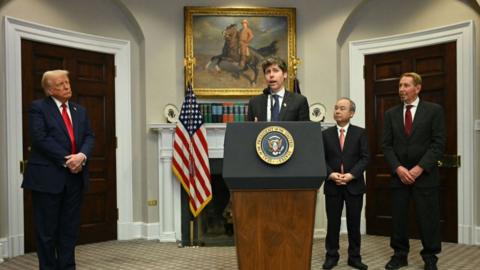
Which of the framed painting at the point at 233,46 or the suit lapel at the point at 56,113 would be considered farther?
the framed painting at the point at 233,46

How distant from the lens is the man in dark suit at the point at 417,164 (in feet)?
12.4

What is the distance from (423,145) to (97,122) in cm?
352

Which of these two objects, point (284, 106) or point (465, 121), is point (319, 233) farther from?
point (284, 106)

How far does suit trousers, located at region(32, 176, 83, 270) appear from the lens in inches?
130

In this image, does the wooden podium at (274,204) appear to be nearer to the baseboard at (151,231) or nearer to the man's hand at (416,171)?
the man's hand at (416,171)

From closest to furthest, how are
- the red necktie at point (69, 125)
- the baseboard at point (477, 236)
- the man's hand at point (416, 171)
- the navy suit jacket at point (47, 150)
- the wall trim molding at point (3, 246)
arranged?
the navy suit jacket at point (47, 150) < the red necktie at point (69, 125) < the man's hand at point (416, 171) < the wall trim molding at point (3, 246) < the baseboard at point (477, 236)

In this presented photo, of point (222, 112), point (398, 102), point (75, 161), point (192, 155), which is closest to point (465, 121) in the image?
point (398, 102)

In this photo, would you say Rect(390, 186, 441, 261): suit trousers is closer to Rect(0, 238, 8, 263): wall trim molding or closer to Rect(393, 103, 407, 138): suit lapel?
Rect(393, 103, 407, 138): suit lapel

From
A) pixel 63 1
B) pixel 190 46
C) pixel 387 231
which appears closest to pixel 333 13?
pixel 190 46

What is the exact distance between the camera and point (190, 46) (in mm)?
5711

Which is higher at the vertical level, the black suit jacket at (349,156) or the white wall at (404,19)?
the white wall at (404,19)

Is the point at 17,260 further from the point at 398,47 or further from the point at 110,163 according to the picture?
the point at 398,47

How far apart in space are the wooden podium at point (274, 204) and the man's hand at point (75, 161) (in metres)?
1.34

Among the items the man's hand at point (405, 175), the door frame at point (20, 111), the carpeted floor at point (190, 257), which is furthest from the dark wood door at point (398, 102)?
the door frame at point (20, 111)
